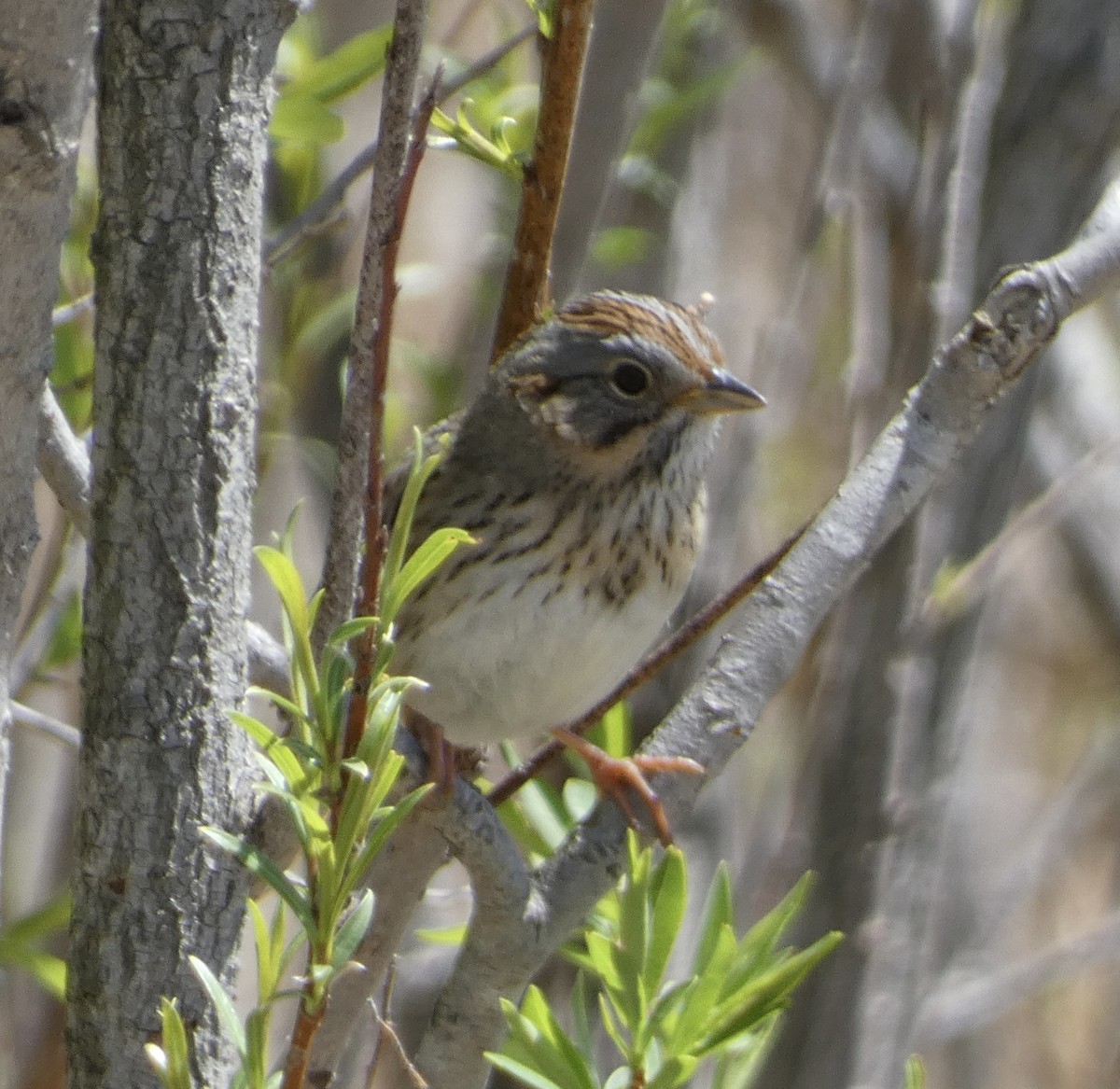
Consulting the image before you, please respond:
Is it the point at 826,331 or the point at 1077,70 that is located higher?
the point at 1077,70

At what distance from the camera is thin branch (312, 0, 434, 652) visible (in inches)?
42.6

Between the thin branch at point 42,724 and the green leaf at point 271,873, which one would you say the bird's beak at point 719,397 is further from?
the green leaf at point 271,873

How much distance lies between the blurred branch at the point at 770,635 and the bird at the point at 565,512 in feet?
2.10

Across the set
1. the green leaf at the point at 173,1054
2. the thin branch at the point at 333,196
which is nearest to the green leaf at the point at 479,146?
the thin branch at the point at 333,196

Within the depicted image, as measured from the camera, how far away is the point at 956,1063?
162 inches

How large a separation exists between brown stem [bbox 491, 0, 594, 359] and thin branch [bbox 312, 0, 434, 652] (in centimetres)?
38

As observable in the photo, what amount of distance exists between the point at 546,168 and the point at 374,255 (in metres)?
0.52

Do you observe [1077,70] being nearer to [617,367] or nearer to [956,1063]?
[617,367]

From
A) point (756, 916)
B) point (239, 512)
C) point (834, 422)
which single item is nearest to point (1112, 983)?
point (834, 422)

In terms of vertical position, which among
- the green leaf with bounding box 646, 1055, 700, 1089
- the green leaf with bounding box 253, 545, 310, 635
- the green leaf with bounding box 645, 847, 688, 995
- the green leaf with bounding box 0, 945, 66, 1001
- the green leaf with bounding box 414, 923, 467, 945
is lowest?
the green leaf with bounding box 0, 945, 66, 1001

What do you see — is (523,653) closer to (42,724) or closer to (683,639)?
(683,639)

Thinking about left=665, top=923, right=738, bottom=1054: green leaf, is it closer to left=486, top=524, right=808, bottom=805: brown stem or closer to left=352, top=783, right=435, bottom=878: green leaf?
left=352, top=783, right=435, bottom=878: green leaf

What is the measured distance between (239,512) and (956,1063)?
3402 millimetres

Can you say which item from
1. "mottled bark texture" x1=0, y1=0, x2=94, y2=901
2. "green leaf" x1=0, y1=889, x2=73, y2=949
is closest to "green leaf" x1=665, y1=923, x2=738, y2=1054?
"mottled bark texture" x1=0, y1=0, x2=94, y2=901
